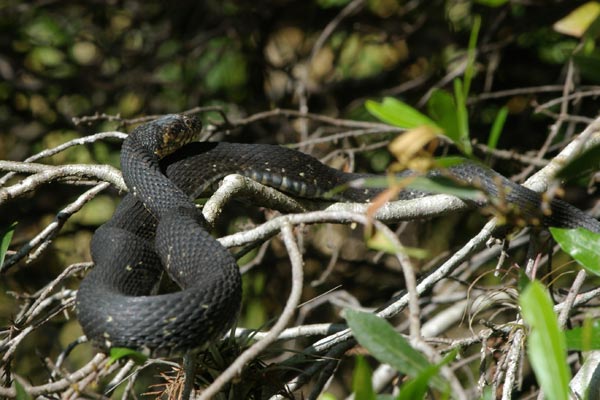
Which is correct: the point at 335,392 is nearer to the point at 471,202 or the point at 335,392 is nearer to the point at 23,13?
the point at 471,202

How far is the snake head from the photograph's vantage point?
5.04m

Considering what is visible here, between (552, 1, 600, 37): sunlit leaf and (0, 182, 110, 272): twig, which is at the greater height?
(552, 1, 600, 37): sunlit leaf

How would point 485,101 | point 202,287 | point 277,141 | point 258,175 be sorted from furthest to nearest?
point 277,141, point 485,101, point 258,175, point 202,287

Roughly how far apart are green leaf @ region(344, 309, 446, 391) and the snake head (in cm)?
320

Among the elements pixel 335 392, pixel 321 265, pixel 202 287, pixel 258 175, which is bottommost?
pixel 335 392

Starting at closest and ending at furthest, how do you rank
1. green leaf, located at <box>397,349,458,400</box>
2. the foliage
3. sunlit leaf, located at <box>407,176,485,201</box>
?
green leaf, located at <box>397,349,458,400</box> < sunlit leaf, located at <box>407,176,485,201</box> < the foliage

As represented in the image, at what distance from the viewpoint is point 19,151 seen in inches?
267

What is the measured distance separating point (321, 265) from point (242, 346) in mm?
4010

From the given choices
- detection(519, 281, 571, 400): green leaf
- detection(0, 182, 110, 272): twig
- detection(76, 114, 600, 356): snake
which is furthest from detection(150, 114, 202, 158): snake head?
detection(519, 281, 571, 400): green leaf

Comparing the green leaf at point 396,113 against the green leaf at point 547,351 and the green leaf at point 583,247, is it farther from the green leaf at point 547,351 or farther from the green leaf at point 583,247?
the green leaf at point 583,247

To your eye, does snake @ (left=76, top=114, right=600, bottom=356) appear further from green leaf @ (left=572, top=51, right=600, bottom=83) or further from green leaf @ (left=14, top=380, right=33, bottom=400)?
green leaf @ (left=14, top=380, right=33, bottom=400)

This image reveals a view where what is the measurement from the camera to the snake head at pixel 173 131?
5039 millimetres

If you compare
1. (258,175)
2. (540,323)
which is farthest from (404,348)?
(258,175)

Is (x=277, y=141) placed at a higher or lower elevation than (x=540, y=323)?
lower
